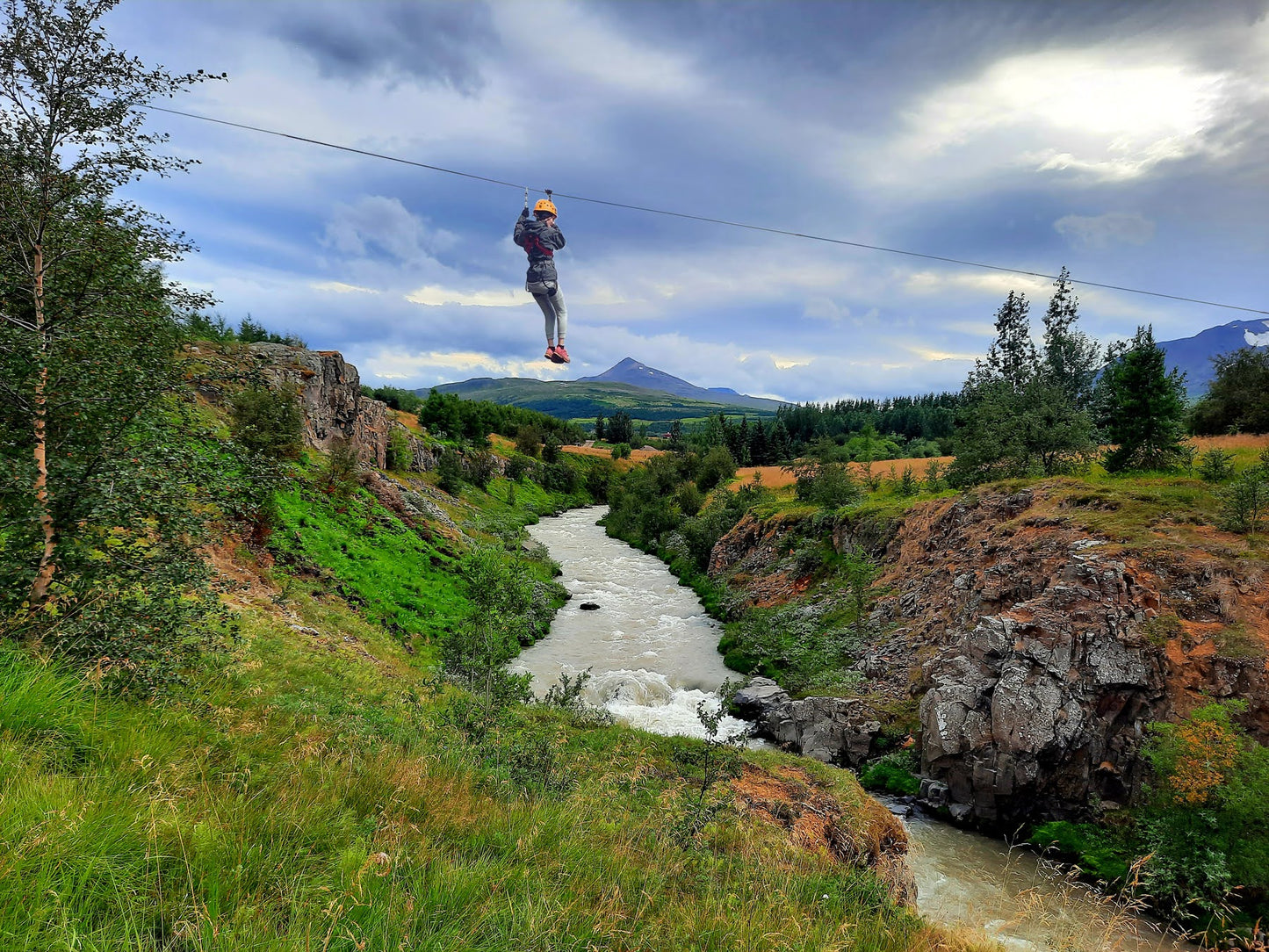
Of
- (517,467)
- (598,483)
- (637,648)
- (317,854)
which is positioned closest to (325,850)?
(317,854)

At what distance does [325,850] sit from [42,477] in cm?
553

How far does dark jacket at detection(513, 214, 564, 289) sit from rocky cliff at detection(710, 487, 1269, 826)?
10170 centimetres

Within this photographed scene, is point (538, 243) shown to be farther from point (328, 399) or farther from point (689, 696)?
point (689, 696)

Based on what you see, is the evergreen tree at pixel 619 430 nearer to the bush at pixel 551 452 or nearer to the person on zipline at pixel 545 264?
the person on zipline at pixel 545 264

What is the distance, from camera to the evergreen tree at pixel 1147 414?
23.9 meters

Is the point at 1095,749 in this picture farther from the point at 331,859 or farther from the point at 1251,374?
the point at 1251,374

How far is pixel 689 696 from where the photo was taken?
22656mm

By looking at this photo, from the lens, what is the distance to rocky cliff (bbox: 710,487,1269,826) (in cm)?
1420

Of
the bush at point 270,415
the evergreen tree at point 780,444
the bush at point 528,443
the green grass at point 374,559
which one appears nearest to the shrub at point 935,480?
the green grass at point 374,559

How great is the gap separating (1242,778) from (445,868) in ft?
57.0

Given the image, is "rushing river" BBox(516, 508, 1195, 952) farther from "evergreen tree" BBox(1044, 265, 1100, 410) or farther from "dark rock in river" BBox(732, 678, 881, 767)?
"evergreen tree" BBox(1044, 265, 1100, 410)

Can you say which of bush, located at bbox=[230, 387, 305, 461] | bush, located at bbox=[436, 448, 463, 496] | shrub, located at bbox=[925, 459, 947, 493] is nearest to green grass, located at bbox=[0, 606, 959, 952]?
bush, located at bbox=[230, 387, 305, 461]

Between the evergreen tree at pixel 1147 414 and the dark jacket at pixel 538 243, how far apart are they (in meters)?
96.5

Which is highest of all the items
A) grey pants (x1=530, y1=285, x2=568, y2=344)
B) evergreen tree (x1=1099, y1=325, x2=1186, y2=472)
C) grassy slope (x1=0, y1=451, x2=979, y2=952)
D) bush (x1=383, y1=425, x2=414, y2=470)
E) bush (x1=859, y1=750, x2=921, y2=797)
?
grey pants (x1=530, y1=285, x2=568, y2=344)
